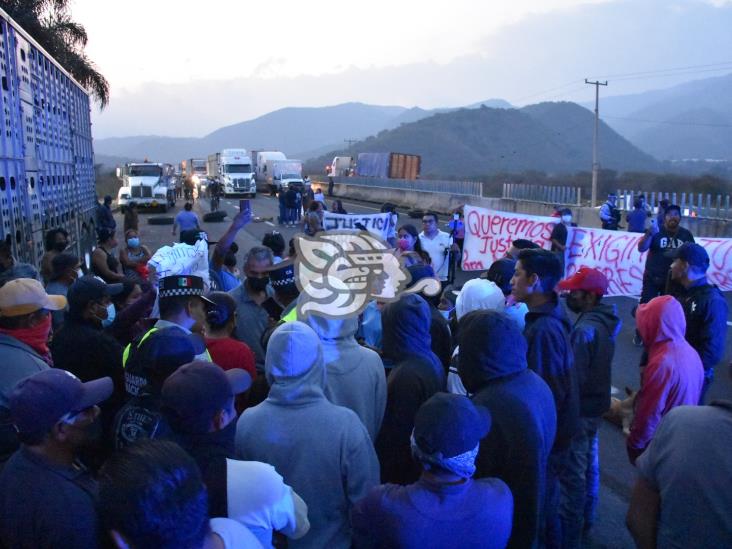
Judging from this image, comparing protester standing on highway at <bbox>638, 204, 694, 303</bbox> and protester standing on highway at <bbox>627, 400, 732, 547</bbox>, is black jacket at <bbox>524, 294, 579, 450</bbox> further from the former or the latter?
protester standing on highway at <bbox>638, 204, 694, 303</bbox>

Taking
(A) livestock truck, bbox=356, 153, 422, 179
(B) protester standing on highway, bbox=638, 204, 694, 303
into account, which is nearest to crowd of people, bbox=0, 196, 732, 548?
(B) protester standing on highway, bbox=638, 204, 694, 303

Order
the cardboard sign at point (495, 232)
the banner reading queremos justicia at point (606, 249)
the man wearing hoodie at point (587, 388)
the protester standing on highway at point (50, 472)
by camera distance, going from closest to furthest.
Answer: the protester standing on highway at point (50, 472)
the man wearing hoodie at point (587, 388)
the banner reading queremos justicia at point (606, 249)
the cardboard sign at point (495, 232)

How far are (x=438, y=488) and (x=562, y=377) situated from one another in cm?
147

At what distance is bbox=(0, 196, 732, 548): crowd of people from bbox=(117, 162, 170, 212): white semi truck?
99.1ft

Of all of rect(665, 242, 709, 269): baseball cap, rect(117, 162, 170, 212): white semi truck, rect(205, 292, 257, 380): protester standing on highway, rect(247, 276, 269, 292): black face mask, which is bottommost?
rect(205, 292, 257, 380): protester standing on highway

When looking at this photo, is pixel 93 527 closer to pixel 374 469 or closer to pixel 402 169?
pixel 374 469

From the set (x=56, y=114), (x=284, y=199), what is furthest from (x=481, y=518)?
(x=284, y=199)

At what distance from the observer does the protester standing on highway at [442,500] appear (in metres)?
2.07

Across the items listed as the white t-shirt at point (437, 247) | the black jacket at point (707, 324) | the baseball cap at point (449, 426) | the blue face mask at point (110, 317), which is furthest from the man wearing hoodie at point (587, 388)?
the white t-shirt at point (437, 247)

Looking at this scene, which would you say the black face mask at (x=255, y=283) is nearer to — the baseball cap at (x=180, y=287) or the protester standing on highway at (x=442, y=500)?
the baseball cap at (x=180, y=287)

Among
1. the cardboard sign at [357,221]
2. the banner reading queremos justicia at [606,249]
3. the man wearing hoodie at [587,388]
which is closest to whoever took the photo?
the man wearing hoodie at [587,388]

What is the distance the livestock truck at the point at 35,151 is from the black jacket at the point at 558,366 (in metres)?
5.23

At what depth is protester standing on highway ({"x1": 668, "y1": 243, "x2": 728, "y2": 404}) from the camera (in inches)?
179

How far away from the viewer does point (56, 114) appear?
10062mm
